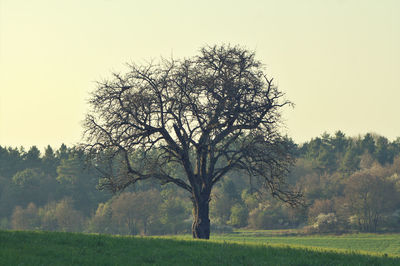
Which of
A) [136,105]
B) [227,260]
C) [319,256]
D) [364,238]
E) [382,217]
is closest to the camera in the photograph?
[227,260]

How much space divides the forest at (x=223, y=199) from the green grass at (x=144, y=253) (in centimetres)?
5560

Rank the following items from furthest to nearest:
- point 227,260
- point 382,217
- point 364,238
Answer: point 382,217 → point 364,238 → point 227,260

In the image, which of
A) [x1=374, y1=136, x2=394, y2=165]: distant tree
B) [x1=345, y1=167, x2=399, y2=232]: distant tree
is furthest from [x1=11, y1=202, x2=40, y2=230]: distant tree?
[x1=374, y1=136, x2=394, y2=165]: distant tree

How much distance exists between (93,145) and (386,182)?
76.5m

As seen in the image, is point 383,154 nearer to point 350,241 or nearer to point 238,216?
point 238,216

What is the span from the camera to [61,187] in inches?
4712

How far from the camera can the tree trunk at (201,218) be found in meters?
33.2

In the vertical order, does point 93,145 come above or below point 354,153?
below

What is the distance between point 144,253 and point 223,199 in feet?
287

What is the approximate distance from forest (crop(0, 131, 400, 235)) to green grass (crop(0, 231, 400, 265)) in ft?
182

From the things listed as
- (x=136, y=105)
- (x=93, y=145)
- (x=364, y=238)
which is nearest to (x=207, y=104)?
(x=136, y=105)

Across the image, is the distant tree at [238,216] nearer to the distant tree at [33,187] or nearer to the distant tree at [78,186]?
the distant tree at [78,186]

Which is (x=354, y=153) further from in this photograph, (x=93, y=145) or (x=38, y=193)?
(x=93, y=145)

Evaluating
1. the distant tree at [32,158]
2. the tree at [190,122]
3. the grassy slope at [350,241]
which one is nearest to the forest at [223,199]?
the distant tree at [32,158]
